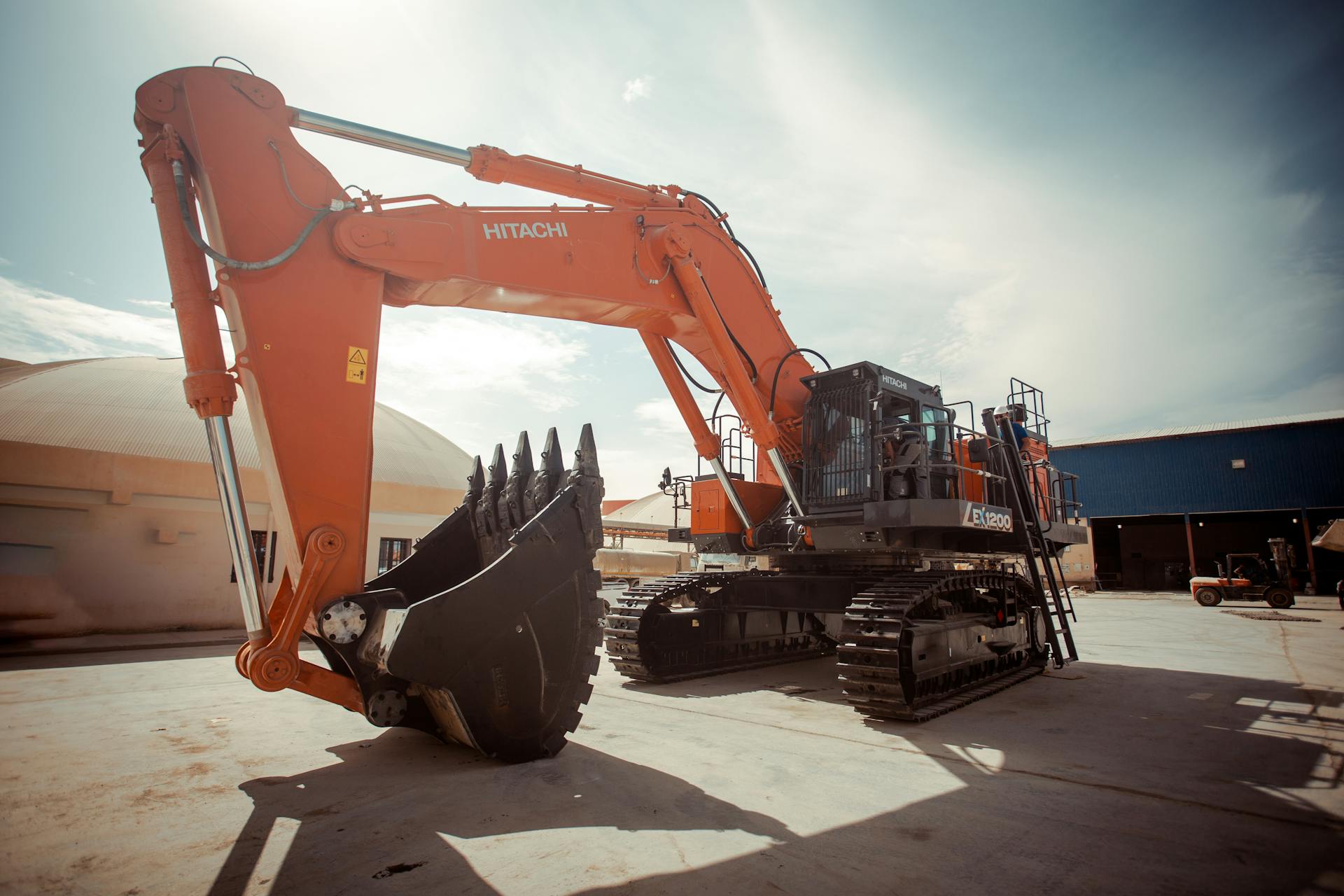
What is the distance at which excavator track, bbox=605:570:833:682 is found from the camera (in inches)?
315

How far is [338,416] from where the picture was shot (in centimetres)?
433

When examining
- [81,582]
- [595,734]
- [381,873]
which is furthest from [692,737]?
A: [81,582]

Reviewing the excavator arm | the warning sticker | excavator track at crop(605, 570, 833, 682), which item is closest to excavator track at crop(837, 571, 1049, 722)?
excavator track at crop(605, 570, 833, 682)

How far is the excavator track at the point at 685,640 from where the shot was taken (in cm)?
801

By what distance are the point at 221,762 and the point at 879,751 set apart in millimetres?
4530

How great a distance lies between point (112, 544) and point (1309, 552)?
140ft

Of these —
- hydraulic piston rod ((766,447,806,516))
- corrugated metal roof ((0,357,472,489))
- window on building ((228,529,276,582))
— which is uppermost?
corrugated metal roof ((0,357,472,489))

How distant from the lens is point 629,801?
3.92m

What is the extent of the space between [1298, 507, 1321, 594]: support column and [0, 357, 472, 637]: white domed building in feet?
117

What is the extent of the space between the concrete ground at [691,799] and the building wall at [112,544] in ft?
24.1

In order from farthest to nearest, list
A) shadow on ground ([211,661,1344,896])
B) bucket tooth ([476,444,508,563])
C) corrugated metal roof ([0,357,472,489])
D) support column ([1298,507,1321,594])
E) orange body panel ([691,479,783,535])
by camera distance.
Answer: support column ([1298,507,1321,594]) → corrugated metal roof ([0,357,472,489]) → orange body panel ([691,479,783,535]) → bucket tooth ([476,444,508,563]) → shadow on ground ([211,661,1344,896])

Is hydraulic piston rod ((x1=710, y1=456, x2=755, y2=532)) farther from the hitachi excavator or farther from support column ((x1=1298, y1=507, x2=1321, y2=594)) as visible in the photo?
support column ((x1=1298, y1=507, x2=1321, y2=594))

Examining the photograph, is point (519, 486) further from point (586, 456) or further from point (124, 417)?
point (124, 417)

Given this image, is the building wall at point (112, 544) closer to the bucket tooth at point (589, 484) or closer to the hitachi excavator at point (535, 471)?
the hitachi excavator at point (535, 471)
